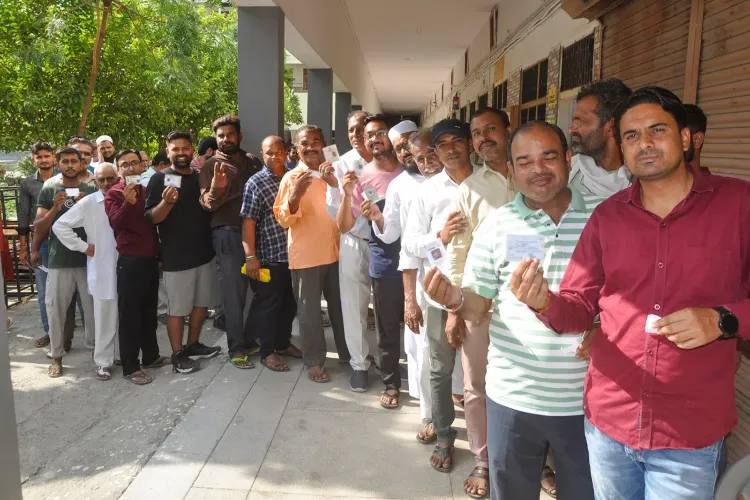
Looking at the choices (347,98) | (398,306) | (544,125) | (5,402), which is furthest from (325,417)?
(347,98)

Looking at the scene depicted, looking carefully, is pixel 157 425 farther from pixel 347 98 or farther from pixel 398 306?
pixel 347 98

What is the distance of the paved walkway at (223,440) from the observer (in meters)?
3.24

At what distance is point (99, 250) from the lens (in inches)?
188

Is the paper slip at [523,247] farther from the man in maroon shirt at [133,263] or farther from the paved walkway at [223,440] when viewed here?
the man in maroon shirt at [133,263]

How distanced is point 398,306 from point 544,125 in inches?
89.1

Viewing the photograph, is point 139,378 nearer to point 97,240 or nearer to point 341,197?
point 97,240

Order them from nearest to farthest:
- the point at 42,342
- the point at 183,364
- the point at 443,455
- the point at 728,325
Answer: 1. the point at 728,325
2. the point at 443,455
3. the point at 183,364
4. the point at 42,342

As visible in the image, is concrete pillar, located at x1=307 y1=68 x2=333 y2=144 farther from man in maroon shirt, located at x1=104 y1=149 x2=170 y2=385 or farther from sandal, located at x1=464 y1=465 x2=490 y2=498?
sandal, located at x1=464 y1=465 x2=490 y2=498

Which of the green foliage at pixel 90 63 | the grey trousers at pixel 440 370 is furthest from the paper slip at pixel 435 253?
the green foliage at pixel 90 63

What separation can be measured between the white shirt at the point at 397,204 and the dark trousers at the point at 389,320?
1.16 feet

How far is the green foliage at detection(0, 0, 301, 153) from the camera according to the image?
10133 mm

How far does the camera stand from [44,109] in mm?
11172

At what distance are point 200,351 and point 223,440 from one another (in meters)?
1.61

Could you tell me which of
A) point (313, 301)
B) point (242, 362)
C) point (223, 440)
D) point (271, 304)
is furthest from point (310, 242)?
point (223, 440)
